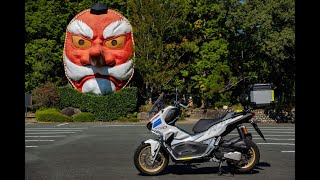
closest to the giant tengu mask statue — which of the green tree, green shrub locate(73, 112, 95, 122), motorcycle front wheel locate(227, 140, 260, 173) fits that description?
the green tree

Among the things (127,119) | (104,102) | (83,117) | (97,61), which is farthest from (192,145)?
(97,61)

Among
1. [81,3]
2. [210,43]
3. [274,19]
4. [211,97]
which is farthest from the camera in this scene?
[81,3]

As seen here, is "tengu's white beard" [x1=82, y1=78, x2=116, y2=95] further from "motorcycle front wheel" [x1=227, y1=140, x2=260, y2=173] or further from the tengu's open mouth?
"motorcycle front wheel" [x1=227, y1=140, x2=260, y2=173]

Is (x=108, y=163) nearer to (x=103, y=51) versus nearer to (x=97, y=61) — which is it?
(x=97, y=61)

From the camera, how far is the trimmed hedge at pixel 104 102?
81.7ft

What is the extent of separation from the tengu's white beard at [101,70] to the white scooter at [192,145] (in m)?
18.6

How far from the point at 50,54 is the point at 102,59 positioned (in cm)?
689

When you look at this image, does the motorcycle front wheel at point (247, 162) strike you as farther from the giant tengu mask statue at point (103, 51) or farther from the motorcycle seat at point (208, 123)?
the giant tengu mask statue at point (103, 51)

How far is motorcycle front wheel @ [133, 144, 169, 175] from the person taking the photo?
7.07 metres

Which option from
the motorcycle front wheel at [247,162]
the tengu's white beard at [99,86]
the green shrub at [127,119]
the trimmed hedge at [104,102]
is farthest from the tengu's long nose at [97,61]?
the motorcycle front wheel at [247,162]
